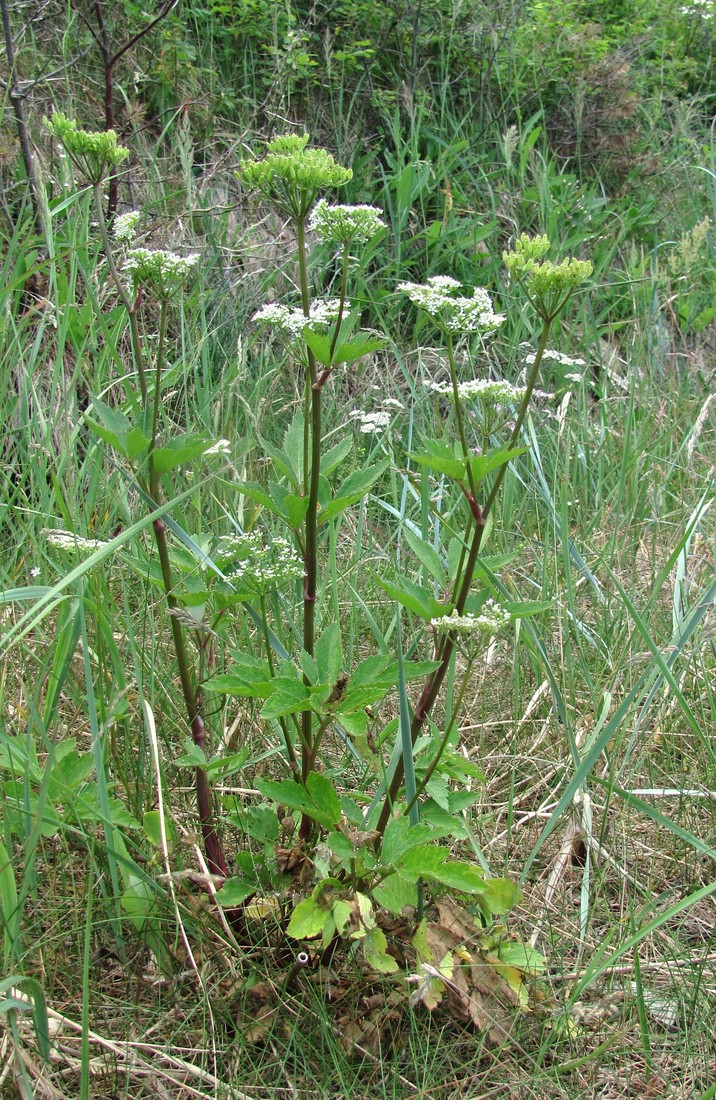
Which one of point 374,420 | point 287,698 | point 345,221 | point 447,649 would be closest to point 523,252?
Result: point 345,221

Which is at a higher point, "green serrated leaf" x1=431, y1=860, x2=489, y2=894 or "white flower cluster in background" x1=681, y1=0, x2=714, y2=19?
"white flower cluster in background" x1=681, y1=0, x2=714, y2=19

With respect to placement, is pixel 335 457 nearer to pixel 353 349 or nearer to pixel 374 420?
pixel 353 349

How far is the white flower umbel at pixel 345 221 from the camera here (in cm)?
124

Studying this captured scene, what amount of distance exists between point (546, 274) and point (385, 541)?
5.32 ft

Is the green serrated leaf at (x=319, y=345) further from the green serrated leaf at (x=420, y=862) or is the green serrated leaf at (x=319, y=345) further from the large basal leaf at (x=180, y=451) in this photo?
the green serrated leaf at (x=420, y=862)

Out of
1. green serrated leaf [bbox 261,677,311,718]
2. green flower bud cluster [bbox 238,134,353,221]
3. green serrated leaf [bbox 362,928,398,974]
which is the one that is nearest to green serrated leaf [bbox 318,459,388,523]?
green serrated leaf [bbox 261,677,311,718]

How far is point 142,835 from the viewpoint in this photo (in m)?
1.51

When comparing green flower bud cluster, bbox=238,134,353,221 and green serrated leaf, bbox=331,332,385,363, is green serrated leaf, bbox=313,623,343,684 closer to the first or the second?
green serrated leaf, bbox=331,332,385,363

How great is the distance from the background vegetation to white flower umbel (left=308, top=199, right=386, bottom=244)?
0.53 m

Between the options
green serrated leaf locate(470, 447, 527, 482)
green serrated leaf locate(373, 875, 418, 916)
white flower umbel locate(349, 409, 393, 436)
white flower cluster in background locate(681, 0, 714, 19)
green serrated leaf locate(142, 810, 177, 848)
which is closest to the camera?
green serrated leaf locate(470, 447, 527, 482)

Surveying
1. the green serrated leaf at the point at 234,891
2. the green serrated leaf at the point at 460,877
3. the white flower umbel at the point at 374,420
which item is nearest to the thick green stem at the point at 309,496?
the green serrated leaf at the point at 234,891

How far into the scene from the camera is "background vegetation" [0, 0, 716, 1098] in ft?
4.29

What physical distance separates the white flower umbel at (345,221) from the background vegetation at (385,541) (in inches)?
20.8

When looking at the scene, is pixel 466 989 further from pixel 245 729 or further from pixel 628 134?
pixel 628 134
